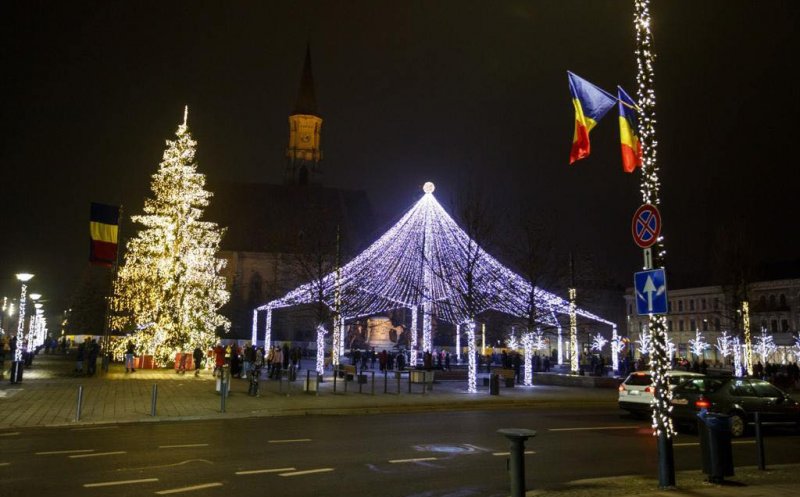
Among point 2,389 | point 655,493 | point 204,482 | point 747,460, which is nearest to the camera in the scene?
point 655,493

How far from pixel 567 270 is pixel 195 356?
20153 millimetres

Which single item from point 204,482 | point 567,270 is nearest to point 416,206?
point 567,270

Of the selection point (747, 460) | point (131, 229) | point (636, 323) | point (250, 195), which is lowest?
point (747, 460)

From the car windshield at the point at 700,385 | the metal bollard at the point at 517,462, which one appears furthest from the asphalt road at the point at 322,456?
the metal bollard at the point at 517,462

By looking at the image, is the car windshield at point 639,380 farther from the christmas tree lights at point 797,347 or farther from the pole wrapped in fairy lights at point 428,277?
the christmas tree lights at point 797,347

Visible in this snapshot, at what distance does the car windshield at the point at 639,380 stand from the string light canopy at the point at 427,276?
890 cm

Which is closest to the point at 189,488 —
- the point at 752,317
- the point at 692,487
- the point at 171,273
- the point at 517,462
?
the point at 517,462

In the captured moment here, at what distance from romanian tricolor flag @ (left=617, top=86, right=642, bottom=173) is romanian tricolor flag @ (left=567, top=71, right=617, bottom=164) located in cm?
39

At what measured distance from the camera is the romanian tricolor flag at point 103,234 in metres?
28.2

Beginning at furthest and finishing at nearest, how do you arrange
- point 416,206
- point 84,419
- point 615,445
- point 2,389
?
point 416,206, point 2,389, point 84,419, point 615,445

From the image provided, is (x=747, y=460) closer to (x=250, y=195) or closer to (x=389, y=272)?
(x=389, y=272)

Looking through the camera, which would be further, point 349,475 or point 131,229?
point 131,229

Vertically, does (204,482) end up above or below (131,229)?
below

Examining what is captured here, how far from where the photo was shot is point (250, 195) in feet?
270
